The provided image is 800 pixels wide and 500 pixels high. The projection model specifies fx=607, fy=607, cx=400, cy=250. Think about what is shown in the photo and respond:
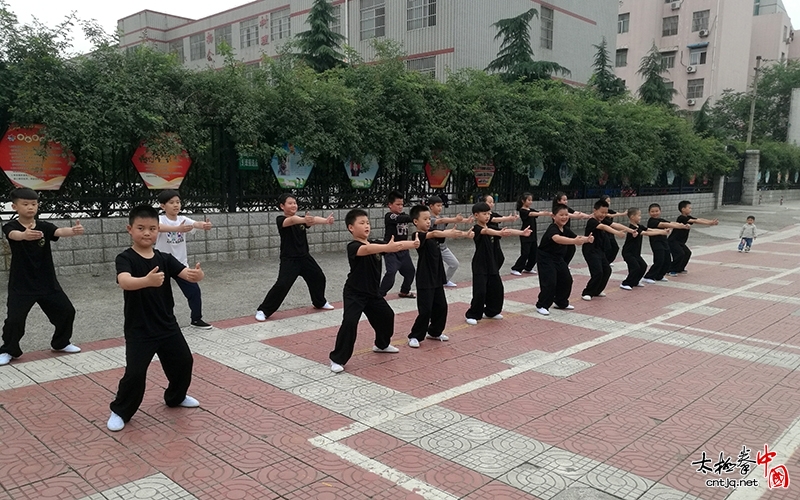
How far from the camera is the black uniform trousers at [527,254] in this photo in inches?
432

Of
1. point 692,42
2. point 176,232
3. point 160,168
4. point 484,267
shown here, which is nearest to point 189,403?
point 176,232

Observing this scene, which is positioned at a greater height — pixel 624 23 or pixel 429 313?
pixel 624 23

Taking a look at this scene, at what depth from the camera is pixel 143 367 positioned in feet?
13.3

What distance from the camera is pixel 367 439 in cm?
397

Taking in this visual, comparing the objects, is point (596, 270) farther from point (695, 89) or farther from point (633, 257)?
point (695, 89)

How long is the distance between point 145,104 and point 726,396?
853cm

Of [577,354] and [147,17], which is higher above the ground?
[147,17]

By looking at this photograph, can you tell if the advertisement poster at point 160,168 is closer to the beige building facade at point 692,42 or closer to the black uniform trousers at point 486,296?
the black uniform trousers at point 486,296

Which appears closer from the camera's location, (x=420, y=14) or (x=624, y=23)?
(x=420, y=14)

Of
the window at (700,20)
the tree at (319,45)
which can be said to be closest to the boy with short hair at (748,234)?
the tree at (319,45)

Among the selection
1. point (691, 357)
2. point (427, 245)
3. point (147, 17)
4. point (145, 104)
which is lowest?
point (691, 357)

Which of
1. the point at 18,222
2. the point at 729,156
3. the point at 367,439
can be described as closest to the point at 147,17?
the point at 729,156

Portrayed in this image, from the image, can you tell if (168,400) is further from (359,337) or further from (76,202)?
(76,202)

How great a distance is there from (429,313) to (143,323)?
2.90m
